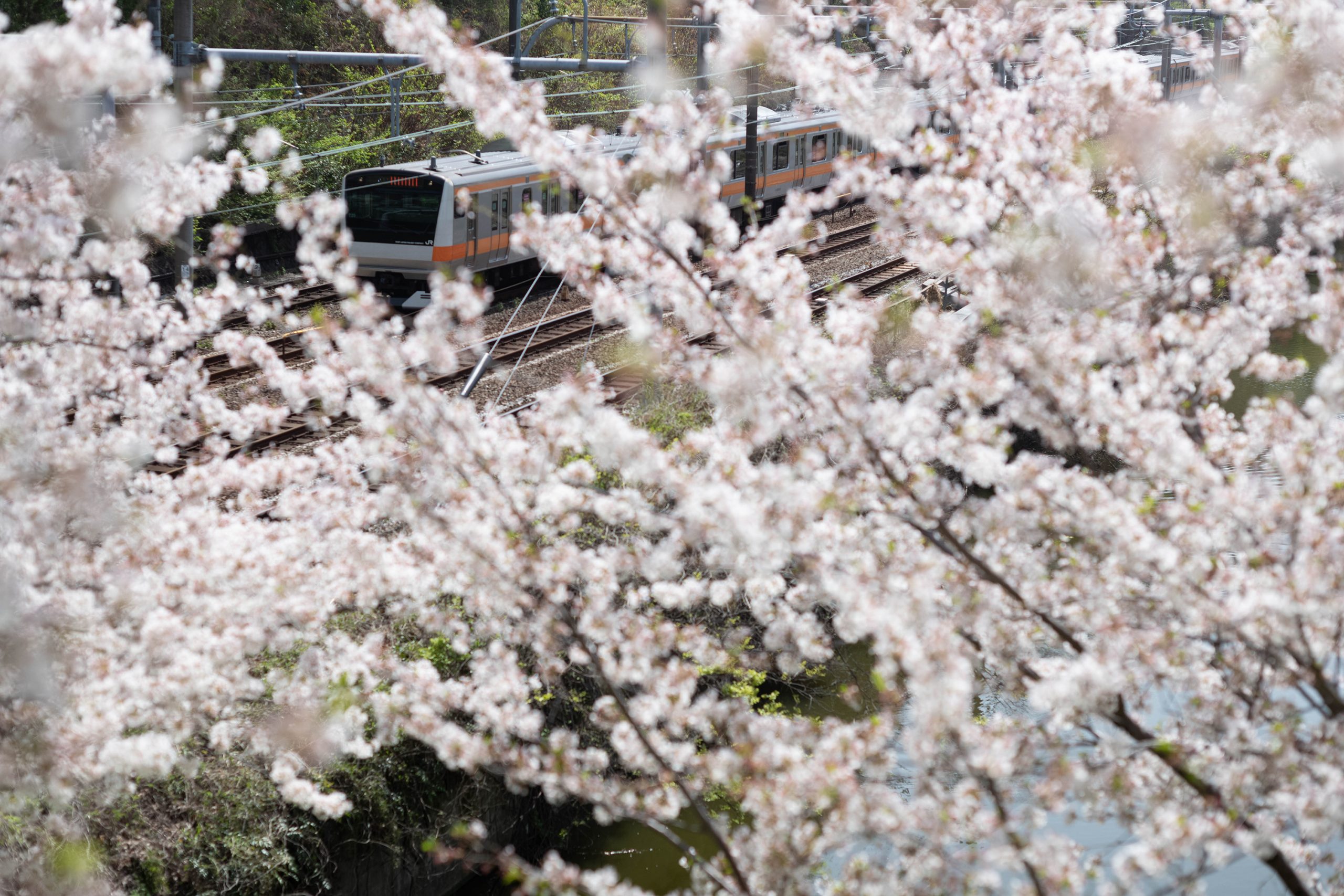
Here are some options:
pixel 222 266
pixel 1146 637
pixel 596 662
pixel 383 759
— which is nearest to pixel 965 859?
pixel 1146 637

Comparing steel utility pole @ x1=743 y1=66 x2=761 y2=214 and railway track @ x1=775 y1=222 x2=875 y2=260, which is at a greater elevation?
steel utility pole @ x1=743 y1=66 x2=761 y2=214

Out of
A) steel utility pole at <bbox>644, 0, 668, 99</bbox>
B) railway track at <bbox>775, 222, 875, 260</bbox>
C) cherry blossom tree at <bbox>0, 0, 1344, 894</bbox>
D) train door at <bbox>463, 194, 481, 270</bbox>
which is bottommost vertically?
railway track at <bbox>775, 222, 875, 260</bbox>

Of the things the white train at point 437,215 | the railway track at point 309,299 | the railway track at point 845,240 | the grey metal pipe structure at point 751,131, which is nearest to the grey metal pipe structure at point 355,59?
the white train at point 437,215

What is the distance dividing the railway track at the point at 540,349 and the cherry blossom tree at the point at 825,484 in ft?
10.3

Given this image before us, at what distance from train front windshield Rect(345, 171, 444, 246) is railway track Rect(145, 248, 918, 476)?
1.91 meters

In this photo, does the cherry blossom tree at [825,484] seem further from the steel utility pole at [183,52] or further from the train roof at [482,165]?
the train roof at [482,165]

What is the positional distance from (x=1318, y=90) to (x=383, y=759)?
5261 mm

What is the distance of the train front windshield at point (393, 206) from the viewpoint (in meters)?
16.8

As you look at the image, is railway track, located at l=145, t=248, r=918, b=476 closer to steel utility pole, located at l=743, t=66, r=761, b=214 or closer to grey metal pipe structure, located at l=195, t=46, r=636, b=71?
steel utility pole, located at l=743, t=66, r=761, b=214

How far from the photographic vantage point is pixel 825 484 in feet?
13.1

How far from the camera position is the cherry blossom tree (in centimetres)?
359

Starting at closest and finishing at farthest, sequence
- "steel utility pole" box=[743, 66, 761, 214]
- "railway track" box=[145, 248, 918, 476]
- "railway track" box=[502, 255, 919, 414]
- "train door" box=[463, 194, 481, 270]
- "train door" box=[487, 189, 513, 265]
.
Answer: "railway track" box=[145, 248, 918, 476]
"railway track" box=[502, 255, 919, 414]
"train door" box=[463, 194, 481, 270]
"train door" box=[487, 189, 513, 265]
"steel utility pole" box=[743, 66, 761, 214]

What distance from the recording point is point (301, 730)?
548 cm

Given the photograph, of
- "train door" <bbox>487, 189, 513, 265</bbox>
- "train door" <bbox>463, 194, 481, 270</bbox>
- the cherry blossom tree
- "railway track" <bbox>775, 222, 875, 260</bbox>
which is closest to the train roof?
"train door" <bbox>487, 189, 513, 265</bbox>
